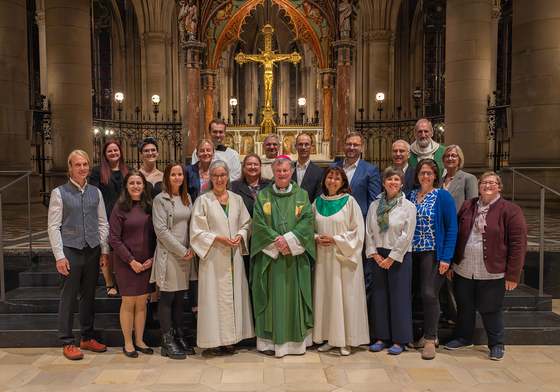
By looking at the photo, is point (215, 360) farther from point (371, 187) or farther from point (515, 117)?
point (515, 117)

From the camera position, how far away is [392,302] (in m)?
4.34

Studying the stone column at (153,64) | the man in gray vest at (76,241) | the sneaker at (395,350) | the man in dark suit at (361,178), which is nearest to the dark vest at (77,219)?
the man in gray vest at (76,241)

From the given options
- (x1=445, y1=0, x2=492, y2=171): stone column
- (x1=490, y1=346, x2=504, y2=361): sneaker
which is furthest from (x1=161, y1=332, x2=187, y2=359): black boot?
(x1=445, y1=0, x2=492, y2=171): stone column

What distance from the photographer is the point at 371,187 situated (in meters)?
4.80

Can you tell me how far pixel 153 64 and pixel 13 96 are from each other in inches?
359

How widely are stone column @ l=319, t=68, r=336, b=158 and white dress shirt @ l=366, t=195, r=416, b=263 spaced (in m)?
9.00

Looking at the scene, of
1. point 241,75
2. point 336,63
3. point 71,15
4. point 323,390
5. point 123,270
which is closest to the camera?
point 323,390

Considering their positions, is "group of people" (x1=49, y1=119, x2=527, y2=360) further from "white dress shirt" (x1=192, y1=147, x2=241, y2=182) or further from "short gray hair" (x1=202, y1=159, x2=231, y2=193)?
"white dress shirt" (x1=192, y1=147, x2=241, y2=182)

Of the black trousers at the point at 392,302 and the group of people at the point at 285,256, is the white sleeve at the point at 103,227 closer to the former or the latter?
the group of people at the point at 285,256

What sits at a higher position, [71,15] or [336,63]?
[71,15]

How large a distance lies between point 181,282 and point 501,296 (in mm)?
2946

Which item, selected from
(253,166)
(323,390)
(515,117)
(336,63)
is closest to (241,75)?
(336,63)

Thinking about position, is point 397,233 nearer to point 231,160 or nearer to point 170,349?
point 231,160

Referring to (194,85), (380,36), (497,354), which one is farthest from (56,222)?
(380,36)
